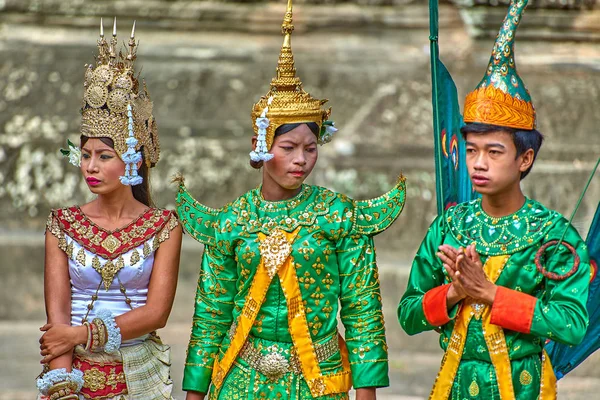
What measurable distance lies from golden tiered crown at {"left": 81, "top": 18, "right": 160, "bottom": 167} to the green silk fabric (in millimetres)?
1307

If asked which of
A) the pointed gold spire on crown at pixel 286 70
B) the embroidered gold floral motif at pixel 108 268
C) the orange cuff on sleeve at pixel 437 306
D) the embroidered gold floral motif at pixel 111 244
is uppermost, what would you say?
the pointed gold spire on crown at pixel 286 70

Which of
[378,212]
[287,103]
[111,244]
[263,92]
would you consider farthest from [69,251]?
[263,92]

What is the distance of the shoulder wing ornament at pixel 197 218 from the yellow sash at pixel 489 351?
1028 millimetres

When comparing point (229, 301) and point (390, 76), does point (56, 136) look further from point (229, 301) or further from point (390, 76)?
point (229, 301)

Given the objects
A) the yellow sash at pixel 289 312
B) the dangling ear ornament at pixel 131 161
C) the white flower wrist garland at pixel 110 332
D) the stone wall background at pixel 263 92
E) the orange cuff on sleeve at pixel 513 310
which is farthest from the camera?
the stone wall background at pixel 263 92

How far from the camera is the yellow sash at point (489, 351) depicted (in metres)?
4.54

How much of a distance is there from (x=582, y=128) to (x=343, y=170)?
1726mm

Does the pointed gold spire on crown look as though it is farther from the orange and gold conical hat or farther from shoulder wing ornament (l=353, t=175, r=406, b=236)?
the orange and gold conical hat

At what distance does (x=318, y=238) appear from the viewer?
4.83 metres

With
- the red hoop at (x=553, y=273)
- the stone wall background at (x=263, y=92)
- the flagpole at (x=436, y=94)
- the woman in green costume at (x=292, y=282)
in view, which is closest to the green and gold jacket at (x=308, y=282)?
the woman in green costume at (x=292, y=282)

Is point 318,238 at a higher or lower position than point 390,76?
lower

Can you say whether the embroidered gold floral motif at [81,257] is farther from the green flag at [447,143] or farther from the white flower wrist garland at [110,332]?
the green flag at [447,143]

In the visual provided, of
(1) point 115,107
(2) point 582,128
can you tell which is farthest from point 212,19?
(1) point 115,107

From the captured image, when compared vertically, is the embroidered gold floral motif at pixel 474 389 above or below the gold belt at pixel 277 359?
below
